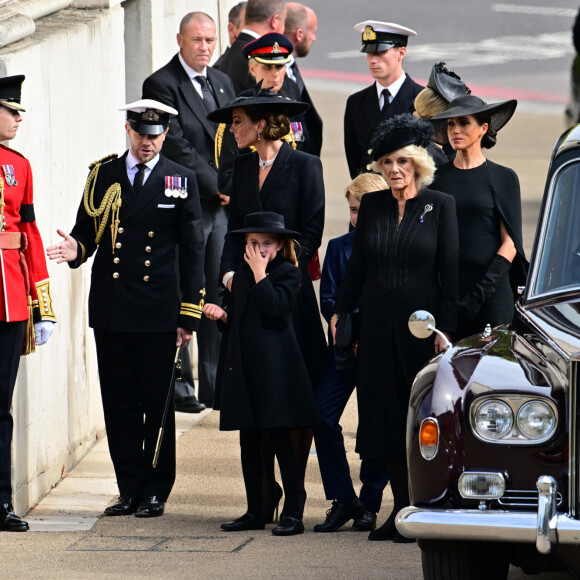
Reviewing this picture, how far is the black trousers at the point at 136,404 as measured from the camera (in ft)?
26.6

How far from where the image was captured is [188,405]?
35.6 ft

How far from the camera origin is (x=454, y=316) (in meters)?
7.36

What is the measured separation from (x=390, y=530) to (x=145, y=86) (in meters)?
4.47

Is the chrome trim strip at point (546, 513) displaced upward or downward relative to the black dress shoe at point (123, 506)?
upward

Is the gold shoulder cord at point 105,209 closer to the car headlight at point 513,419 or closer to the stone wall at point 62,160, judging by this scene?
the stone wall at point 62,160

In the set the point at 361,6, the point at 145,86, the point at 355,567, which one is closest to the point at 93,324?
the point at 355,567

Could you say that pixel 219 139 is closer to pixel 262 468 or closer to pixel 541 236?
pixel 262 468

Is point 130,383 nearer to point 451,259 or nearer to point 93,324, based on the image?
point 93,324

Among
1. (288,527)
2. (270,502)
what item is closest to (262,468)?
(270,502)

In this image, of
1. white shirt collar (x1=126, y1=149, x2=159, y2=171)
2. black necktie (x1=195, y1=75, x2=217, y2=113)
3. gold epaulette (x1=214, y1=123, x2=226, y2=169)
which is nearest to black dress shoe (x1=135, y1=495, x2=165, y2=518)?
white shirt collar (x1=126, y1=149, x2=159, y2=171)

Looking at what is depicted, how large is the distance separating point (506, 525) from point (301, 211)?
2958 millimetres

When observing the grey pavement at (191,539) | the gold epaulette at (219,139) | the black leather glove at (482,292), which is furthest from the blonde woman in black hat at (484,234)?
the gold epaulette at (219,139)

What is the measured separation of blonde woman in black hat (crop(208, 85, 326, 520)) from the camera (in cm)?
786

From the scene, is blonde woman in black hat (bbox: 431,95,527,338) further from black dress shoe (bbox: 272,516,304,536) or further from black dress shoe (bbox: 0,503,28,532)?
black dress shoe (bbox: 0,503,28,532)
